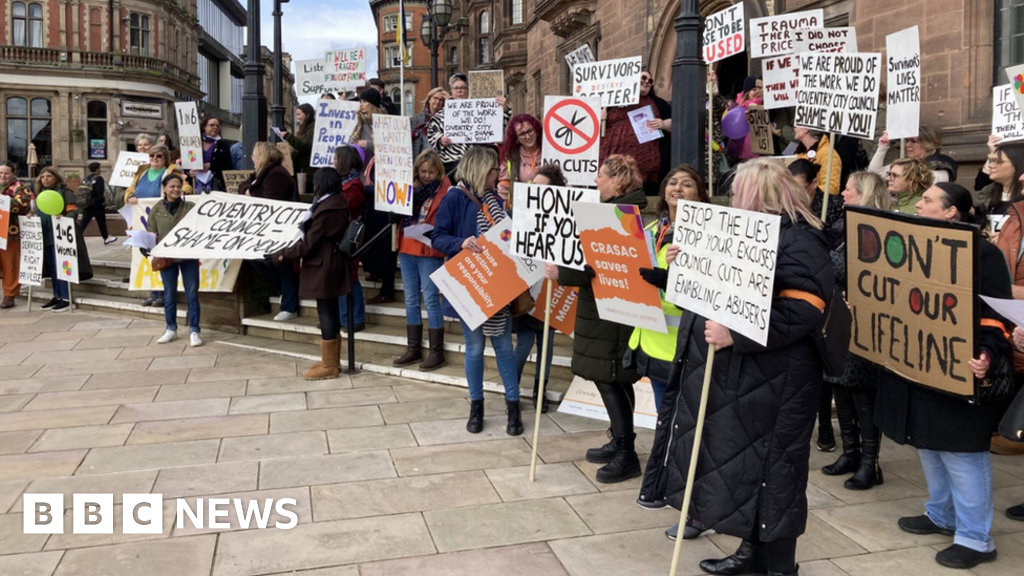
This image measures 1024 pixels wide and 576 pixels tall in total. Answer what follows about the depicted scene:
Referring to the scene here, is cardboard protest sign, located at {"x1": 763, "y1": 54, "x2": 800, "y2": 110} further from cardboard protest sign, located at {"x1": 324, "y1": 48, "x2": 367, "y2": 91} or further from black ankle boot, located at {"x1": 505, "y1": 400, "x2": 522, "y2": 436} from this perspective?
cardboard protest sign, located at {"x1": 324, "y1": 48, "x2": 367, "y2": 91}

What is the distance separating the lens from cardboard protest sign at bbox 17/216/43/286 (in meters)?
11.8

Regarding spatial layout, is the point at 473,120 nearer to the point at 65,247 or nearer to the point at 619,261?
the point at 619,261

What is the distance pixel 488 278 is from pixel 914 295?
113 inches

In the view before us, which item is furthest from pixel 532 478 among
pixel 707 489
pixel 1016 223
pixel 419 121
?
pixel 419 121

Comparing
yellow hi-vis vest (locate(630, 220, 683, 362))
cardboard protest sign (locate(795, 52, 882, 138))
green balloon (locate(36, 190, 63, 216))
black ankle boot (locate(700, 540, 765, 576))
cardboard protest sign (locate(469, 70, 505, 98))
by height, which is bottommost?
black ankle boot (locate(700, 540, 765, 576))

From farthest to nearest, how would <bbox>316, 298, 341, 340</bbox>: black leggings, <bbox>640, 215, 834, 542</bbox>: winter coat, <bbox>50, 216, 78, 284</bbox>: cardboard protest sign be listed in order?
<bbox>50, 216, 78, 284</bbox>: cardboard protest sign
<bbox>316, 298, 341, 340</bbox>: black leggings
<bbox>640, 215, 834, 542</bbox>: winter coat

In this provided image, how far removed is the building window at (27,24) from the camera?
50.4 meters

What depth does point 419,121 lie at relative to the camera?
33.1 feet

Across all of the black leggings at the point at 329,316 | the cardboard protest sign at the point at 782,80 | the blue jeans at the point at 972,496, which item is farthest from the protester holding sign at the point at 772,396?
the cardboard protest sign at the point at 782,80

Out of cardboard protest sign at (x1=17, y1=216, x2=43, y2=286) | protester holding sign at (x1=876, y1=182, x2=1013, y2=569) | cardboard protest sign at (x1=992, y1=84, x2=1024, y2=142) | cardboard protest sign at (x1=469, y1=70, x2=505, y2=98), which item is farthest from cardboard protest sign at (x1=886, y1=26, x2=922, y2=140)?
cardboard protest sign at (x1=17, y1=216, x2=43, y2=286)

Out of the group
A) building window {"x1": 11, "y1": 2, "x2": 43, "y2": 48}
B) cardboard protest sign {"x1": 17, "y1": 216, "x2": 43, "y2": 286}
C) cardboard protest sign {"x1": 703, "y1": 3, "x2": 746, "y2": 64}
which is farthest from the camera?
building window {"x1": 11, "y1": 2, "x2": 43, "y2": 48}

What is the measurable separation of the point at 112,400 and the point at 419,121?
15.7ft

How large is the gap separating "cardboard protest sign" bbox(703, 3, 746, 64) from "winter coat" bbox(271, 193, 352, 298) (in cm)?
409

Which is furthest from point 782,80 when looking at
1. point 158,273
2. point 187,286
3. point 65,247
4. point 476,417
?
point 65,247
